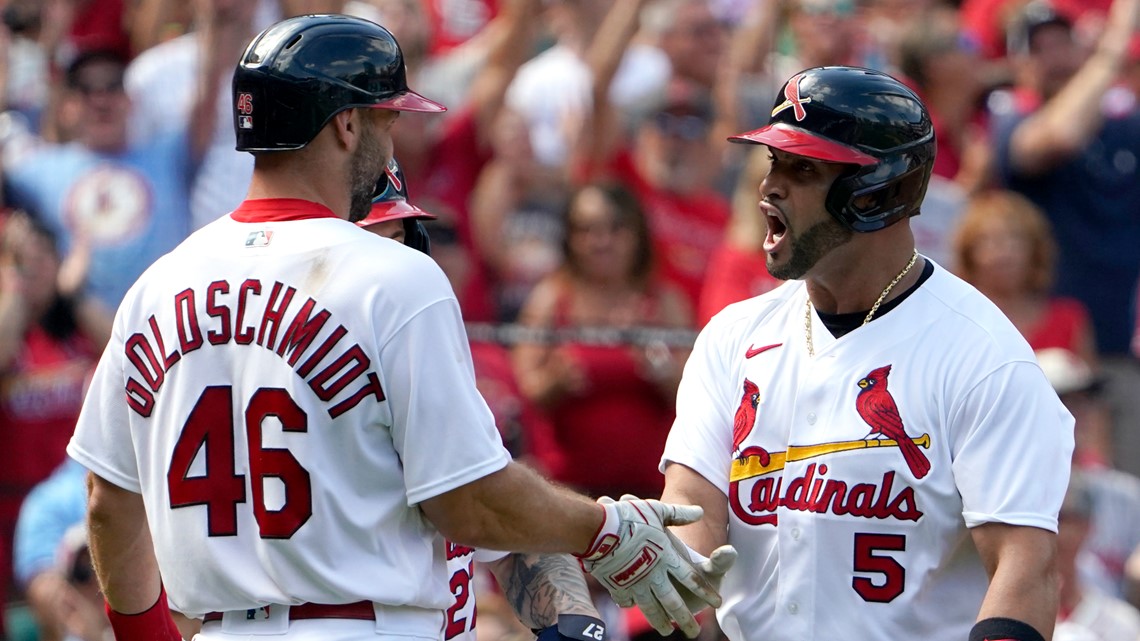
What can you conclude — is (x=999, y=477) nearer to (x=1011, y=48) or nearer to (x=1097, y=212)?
(x=1097, y=212)

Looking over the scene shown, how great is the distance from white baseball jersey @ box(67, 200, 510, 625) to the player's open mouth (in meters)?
0.96

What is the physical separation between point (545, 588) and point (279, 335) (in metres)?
1.19

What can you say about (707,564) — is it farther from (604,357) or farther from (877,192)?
(604,357)

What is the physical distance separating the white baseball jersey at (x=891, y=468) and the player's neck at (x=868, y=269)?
0.08 m

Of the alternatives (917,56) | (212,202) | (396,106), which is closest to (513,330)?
(212,202)

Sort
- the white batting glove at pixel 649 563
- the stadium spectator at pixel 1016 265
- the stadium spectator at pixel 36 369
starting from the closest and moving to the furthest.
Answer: the white batting glove at pixel 649 563 → the stadium spectator at pixel 1016 265 → the stadium spectator at pixel 36 369

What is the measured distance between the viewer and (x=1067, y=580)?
697 cm

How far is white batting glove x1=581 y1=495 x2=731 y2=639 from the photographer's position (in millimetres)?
4000

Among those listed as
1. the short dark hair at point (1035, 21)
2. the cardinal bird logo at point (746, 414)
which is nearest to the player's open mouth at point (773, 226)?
the cardinal bird logo at point (746, 414)

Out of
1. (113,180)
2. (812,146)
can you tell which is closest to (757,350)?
(812,146)

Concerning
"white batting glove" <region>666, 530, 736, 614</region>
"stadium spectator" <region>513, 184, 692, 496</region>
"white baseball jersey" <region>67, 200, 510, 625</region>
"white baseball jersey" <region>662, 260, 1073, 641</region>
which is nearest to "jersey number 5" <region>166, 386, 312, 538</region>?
"white baseball jersey" <region>67, 200, 510, 625</region>

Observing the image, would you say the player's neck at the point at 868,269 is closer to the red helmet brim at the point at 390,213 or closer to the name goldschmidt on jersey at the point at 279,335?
the red helmet brim at the point at 390,213

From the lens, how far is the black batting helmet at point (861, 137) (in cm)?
423

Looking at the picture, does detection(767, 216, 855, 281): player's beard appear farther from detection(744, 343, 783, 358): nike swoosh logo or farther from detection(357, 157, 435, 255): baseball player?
detection(357, 157, 435, 255): baseball player
